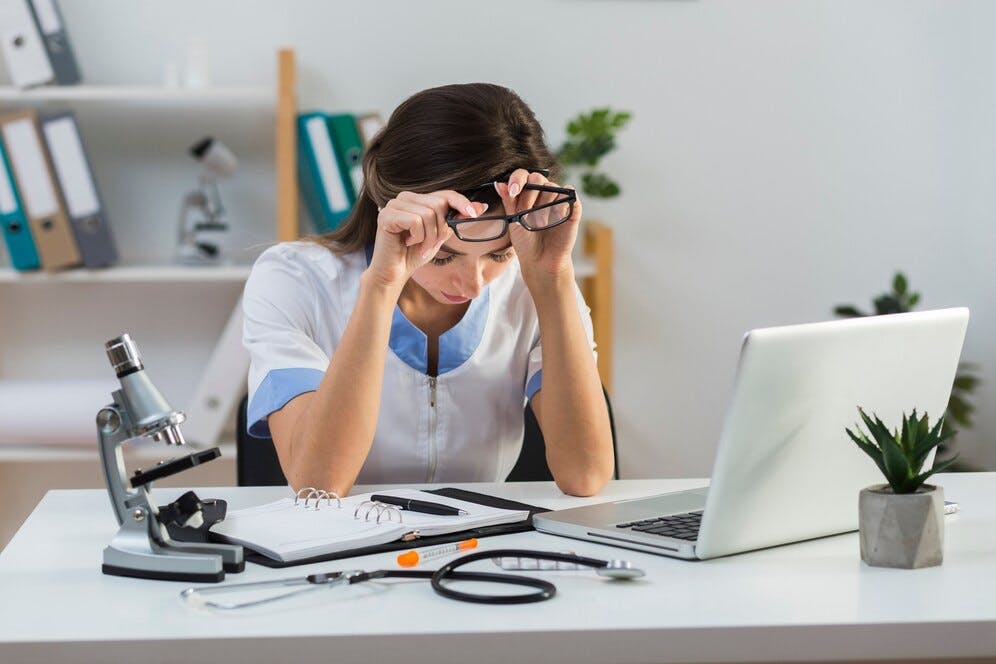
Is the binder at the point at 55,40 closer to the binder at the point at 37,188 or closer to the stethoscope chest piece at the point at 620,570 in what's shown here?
the binder at the point at 37,188

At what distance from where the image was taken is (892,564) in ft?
3.30

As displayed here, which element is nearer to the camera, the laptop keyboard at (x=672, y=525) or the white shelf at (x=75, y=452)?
the laptop keyboard at (x=672, y=525)

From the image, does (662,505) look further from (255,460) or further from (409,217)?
(255,460)

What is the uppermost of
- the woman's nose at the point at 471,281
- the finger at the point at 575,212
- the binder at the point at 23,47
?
the binder at the point at 23,47

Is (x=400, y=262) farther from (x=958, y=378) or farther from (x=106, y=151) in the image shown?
(x=958, y=378)

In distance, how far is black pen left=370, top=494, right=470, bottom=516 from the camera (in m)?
1.16

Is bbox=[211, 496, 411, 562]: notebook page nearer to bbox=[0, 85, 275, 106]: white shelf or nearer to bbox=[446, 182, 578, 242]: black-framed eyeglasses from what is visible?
bbox=[446, 182, 578, 242]: black-framed eyeglasses

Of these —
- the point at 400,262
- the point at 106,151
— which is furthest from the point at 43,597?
the point at 106,151

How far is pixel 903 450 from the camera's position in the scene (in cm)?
102

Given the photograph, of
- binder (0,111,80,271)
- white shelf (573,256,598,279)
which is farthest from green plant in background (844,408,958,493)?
binder (0,111,80,271)

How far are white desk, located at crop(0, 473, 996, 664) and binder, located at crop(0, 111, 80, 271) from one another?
1.60 m

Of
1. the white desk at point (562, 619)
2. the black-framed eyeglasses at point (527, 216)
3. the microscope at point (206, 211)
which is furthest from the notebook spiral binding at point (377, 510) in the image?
the microscope at point (206, 211)

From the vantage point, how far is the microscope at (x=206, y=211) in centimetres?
261

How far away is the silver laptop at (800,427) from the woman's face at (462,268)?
15.3 inches
